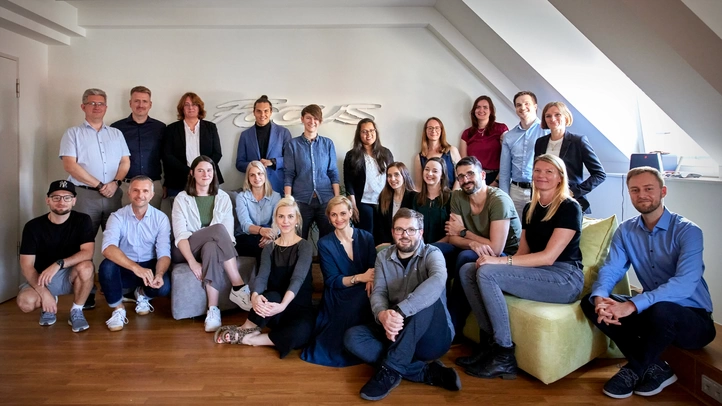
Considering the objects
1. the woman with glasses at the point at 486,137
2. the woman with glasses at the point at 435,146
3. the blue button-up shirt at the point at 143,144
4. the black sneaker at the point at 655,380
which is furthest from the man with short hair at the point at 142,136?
the black sneaker at the point at 655,380

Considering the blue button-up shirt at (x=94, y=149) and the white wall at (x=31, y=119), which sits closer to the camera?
the blue button-up shirt at (x=94, y=149)

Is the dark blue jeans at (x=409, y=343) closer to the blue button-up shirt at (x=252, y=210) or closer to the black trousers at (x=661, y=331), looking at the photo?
the black trousers at (x=661, y=331)

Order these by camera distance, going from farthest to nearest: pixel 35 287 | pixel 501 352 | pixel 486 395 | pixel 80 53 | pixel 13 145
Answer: pixel 80 53 < pixel 13 145 < pixel 35 287 < pixel 501 352 < pixel 486 395

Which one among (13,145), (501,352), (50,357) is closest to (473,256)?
(501,352)

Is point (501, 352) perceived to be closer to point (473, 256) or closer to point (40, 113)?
point (473, 256)

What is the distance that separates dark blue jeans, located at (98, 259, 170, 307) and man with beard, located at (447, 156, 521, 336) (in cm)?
224

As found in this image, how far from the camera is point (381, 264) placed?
110 inches

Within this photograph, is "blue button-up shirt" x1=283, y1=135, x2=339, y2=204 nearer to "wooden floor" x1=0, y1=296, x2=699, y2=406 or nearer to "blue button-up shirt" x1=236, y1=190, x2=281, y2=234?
"blue button-up shirt" x1=236, y1=190, x2=281, y2=234

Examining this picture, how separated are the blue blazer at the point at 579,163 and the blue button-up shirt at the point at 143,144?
3.61 m

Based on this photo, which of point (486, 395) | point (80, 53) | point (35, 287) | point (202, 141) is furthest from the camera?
point (80, 53)

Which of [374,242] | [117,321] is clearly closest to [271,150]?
[374,242]

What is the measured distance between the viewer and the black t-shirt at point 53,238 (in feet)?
11.5

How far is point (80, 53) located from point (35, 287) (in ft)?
8.68

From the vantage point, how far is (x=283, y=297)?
10.3 ft
